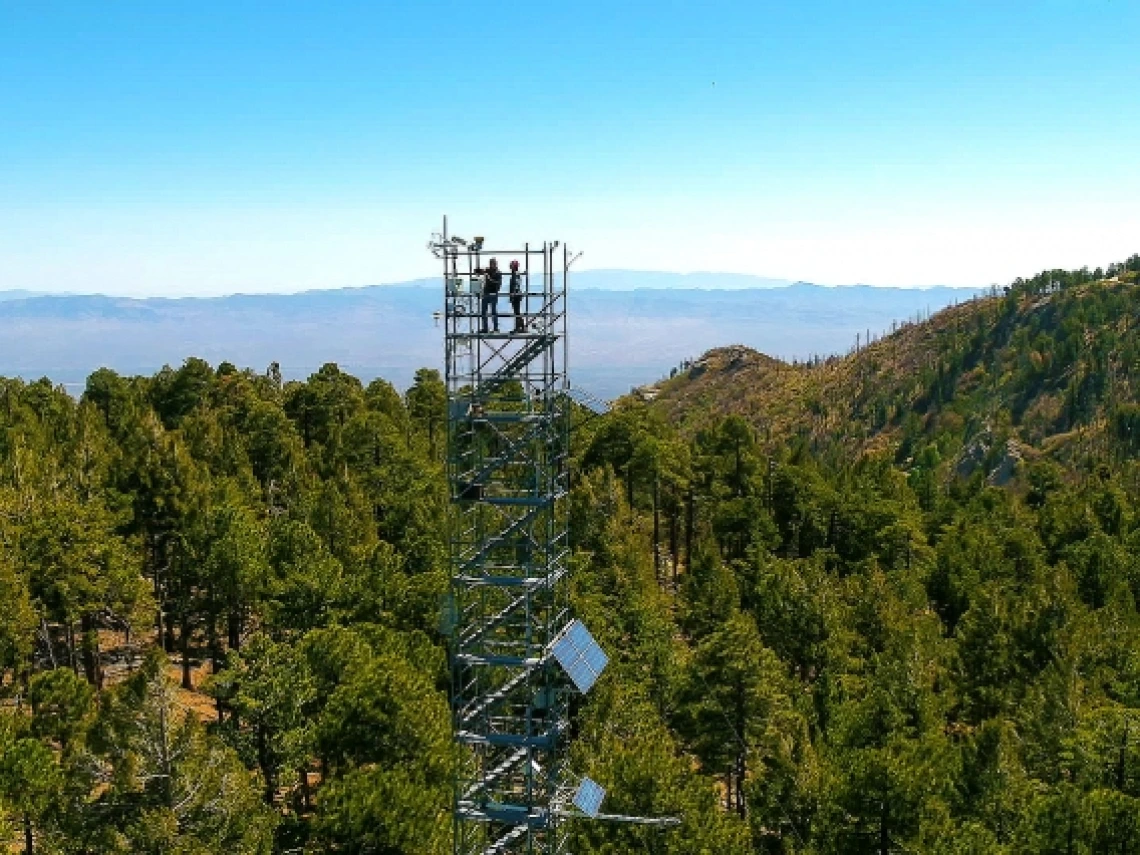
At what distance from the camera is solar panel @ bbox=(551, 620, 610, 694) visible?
54.3 ft

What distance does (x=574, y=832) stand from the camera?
84.1 feet

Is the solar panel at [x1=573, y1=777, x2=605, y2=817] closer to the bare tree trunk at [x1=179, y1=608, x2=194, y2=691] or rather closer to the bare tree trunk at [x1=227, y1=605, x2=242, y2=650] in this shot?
the bare tree trunk at [x1=227, y1=605, x2=242, y2=650]

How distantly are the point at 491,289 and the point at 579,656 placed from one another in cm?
682

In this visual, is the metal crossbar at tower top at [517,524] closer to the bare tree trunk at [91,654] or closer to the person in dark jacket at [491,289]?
the person in dark jacket at [491,289]

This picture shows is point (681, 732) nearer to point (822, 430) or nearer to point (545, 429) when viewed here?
point (545, 429)

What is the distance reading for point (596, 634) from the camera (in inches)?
1469

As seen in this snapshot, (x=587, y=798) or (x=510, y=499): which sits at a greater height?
(x=510, y=499)

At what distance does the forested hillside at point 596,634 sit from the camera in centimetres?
2628

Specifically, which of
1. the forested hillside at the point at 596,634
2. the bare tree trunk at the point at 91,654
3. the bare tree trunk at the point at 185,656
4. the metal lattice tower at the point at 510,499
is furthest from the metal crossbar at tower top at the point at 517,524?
the bare tree trunk at the point at 185,656

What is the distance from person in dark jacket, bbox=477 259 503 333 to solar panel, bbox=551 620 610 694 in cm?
576

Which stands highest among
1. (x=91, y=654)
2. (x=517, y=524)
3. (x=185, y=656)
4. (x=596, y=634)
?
(x=517, y=524)

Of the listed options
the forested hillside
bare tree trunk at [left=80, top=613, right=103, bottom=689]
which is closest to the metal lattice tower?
the forested hillside

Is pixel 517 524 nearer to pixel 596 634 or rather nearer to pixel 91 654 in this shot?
pixel 596 634

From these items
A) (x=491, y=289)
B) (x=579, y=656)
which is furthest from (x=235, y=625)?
(x=491, y=289)
